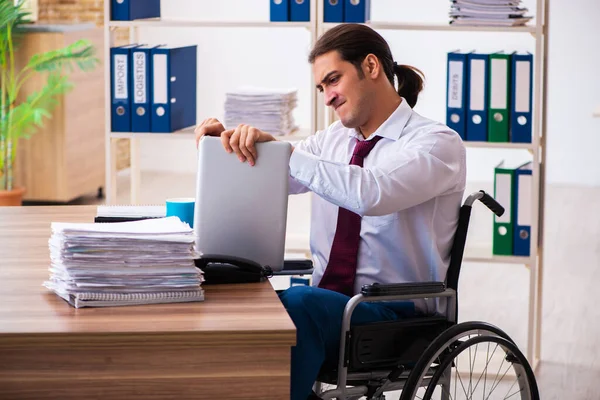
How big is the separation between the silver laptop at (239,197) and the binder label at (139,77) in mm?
1768

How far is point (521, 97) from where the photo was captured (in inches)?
138

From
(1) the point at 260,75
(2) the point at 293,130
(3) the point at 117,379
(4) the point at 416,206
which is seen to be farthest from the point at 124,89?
(1) the point at 260,75

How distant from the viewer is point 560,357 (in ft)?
12.4

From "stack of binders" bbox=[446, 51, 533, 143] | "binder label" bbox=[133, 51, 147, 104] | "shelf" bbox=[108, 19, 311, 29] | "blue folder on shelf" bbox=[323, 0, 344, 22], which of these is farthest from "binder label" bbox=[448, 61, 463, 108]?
"binder label" bbox=[133, 51, 147, 104]

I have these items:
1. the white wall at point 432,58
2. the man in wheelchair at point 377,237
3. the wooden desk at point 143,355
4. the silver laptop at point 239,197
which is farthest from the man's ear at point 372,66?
the white wall at point 432,58

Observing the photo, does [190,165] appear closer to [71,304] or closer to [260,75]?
[260,75]

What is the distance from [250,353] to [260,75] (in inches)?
247

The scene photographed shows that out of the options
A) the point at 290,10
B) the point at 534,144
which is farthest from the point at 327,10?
the point at 534,144

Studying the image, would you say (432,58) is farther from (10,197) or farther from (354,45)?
(354,45)

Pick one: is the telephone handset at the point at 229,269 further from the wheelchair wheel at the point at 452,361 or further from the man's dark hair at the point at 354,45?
the man's dark hair at the point at 354,45

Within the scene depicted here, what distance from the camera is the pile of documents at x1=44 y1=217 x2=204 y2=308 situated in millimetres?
1735

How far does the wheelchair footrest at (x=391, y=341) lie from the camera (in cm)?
204

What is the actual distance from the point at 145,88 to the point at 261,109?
1.44 ft

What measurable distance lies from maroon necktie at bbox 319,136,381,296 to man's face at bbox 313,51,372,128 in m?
0.23
